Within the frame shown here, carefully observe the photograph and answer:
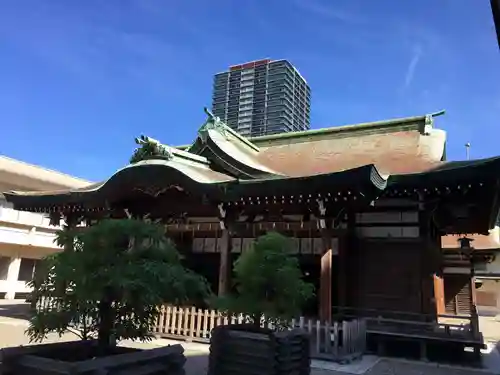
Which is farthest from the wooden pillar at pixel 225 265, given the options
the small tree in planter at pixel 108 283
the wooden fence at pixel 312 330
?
the small tree in planter at pixel 108 283

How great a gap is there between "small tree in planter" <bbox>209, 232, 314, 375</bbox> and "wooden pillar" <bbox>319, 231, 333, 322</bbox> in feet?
9.05

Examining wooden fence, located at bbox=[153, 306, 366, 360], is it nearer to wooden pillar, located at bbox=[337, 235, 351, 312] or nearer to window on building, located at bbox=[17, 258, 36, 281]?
wooden pillar, located at bbox=[337, 235, 351, 312]

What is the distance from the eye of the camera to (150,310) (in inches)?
198

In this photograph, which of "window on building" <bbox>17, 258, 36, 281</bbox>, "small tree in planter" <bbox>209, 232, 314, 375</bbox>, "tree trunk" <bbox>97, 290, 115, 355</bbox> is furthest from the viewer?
"window on building" <bbox>17, 258, 36, 281</bbox>

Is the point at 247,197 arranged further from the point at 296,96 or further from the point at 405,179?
the point at 296,96

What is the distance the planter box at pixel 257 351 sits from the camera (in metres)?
5.79

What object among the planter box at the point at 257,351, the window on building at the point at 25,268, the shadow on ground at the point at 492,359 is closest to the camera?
the planter box at the point at 257,351

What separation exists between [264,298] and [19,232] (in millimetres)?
20375

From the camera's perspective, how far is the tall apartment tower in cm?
3991

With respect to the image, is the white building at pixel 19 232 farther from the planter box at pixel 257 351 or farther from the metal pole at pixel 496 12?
the metal pole at pixel 496 12

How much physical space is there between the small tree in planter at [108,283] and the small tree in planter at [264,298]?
1.16 m

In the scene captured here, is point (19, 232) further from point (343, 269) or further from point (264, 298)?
point (264, 298)

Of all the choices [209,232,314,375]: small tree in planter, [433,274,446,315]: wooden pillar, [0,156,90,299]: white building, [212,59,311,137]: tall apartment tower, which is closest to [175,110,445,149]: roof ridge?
[433,274,446,315]: wooden pillar

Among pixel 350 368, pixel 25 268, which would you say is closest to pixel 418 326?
pixel 350 368
